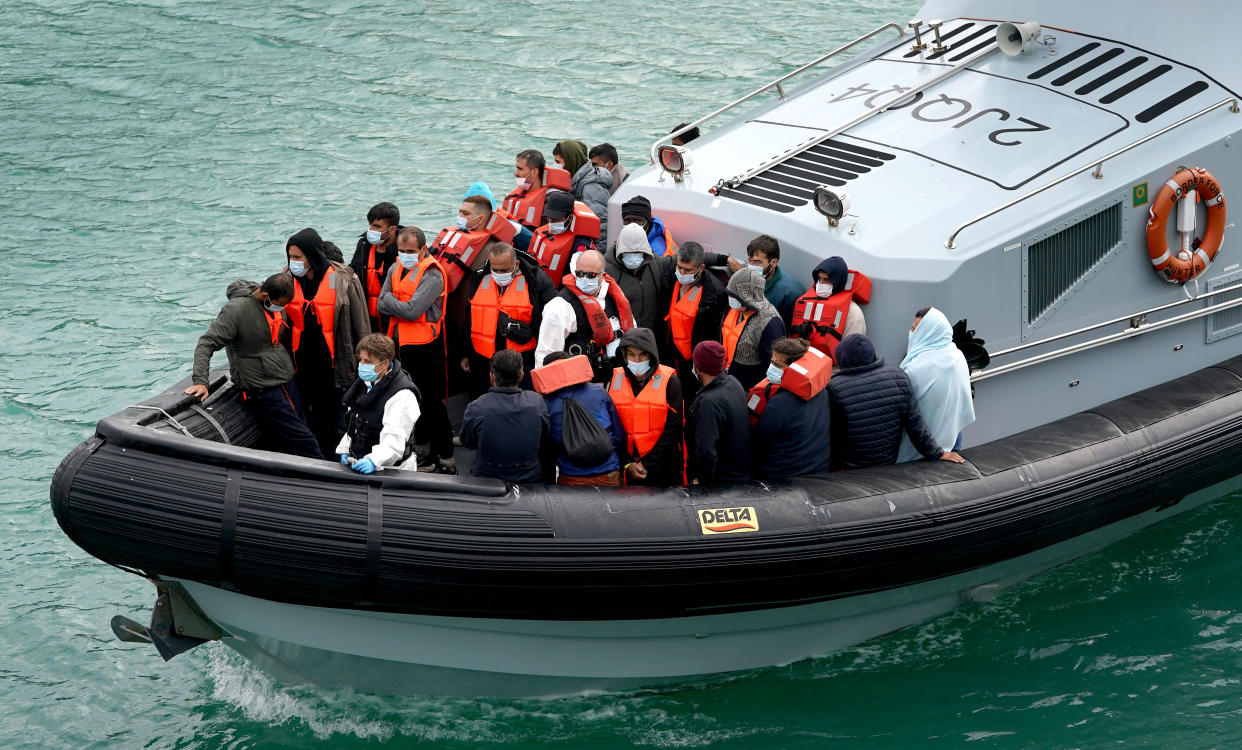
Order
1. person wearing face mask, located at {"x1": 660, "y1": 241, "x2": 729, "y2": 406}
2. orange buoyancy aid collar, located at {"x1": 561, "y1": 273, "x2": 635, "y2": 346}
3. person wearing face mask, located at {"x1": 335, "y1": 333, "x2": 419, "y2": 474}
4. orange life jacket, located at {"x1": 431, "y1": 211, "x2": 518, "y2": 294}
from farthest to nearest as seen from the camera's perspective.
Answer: orange life jacket, located at {"x1": 431, "y1": 211, "x2": 518, "y2": 294}, person wearing face mask, located at {"x1": 660, "y1": 241, "x2": 729, "y2": 406}, orange buoyancy aid collar, located at {"x1": 561, "y1": 273, "x2": 635, "y2": 346}, person wearing face mask, located at {"x1": 335, "y1": 333, "x2": 419, "y2": 474}

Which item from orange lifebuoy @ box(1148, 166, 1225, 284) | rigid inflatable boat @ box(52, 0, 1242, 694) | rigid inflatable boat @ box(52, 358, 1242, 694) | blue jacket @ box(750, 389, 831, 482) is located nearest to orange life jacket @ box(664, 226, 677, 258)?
rigid inflatable boat @ box(52, 0, 1242, 694)

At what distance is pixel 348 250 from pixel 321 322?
190 inches

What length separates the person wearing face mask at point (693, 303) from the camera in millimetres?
6066

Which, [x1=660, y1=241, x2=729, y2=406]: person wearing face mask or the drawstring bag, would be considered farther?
[x1=660, y1=241, x2=729, y2=406]: person wearing face mask

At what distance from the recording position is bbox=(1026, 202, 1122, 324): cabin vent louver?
6035 millimetres

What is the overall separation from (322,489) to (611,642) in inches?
50.8

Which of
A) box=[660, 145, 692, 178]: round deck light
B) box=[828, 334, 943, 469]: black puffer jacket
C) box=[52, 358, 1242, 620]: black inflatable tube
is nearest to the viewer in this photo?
box=[52, 358, 1242, 620]: black inflatable tube

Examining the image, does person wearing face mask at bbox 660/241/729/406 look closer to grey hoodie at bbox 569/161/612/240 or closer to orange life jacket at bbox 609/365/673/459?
orange life jacket at bbox 609/365/673/459

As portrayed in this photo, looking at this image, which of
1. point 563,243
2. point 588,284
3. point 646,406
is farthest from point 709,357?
point 563,243

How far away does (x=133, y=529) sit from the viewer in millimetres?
4984

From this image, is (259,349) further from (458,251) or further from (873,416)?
(873,416)

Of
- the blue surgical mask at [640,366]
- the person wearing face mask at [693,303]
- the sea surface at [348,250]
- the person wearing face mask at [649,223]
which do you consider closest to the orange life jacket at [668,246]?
the person wearing face mask at [649,223]

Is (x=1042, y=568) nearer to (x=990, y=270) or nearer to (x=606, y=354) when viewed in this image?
(x=990, y=270)

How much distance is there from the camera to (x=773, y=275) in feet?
19.7
